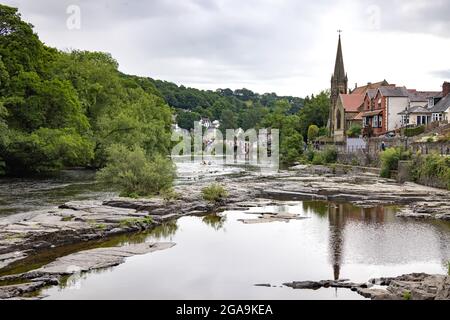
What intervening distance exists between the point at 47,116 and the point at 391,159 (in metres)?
36.3

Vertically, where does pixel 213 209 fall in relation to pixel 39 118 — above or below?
below

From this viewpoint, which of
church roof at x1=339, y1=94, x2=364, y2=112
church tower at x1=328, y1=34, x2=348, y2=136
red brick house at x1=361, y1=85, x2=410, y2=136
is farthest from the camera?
church tower at x1=328, y1=34, x2=348, y2=136

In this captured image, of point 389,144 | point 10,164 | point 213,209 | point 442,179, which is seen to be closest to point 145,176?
point 213,209

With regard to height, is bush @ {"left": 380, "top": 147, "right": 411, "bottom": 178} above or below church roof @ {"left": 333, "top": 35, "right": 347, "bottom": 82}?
below

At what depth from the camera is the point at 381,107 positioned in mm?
93812

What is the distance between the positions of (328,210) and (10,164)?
105 feet

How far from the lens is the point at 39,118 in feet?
192

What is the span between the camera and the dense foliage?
54.6 metres

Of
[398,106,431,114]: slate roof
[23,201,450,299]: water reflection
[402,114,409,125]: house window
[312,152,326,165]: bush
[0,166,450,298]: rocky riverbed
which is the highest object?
[398,106,431,114]: slate roof

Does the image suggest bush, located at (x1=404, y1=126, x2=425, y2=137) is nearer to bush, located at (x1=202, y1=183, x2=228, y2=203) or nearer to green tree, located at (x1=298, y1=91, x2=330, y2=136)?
bush, located at (x1=202, y1=183, x2=228, y2=203)

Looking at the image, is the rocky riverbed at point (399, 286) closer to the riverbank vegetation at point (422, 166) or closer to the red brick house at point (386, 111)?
the riverbank vegetation at point (422, 166)

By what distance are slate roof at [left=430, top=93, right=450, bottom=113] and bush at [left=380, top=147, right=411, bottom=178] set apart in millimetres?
17606

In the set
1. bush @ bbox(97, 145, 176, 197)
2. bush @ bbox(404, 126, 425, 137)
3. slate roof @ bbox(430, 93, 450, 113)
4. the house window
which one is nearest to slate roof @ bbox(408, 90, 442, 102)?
the house window
